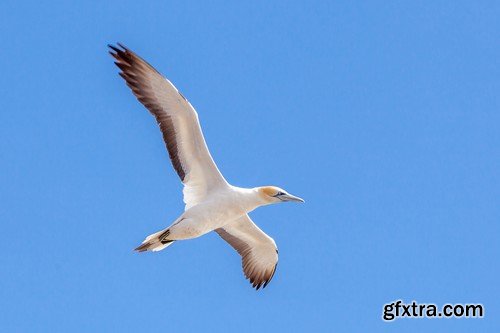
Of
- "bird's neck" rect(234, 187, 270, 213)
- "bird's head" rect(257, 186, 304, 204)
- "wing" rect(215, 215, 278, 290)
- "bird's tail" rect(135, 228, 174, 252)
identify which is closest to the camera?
"bird's tail" rect(135, 228, 174, 252)

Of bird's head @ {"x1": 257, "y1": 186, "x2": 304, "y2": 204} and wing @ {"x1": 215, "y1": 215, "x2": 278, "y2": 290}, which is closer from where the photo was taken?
bird's head @ {"x1": 257, "y1": 186, "x2": 304, "y2": 204}

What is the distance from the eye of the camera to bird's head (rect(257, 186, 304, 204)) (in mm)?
16859

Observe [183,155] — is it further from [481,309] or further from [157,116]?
[481,309]

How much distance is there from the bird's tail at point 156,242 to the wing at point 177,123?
2.71ft

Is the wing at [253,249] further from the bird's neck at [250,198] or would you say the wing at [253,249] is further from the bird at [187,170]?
the bird's neck at [250,198]

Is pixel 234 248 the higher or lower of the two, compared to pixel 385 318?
higher

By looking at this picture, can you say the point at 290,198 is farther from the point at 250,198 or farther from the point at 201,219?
the point at 201,219

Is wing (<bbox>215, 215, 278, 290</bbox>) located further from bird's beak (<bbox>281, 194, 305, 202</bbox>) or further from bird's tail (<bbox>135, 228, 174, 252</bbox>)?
bird's tail (<bbox>135, 228, 174, 252</bbox>)

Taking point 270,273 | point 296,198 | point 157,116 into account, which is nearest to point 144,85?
point 157,116

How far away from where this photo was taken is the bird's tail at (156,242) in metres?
16.2

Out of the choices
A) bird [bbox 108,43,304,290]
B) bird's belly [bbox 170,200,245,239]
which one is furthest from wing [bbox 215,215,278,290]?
bird's belly [bbox 170,200,245,239]

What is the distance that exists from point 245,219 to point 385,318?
3.01 meters

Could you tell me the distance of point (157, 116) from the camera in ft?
54.2

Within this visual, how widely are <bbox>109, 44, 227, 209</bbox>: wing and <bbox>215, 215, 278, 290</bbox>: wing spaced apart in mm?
1466
